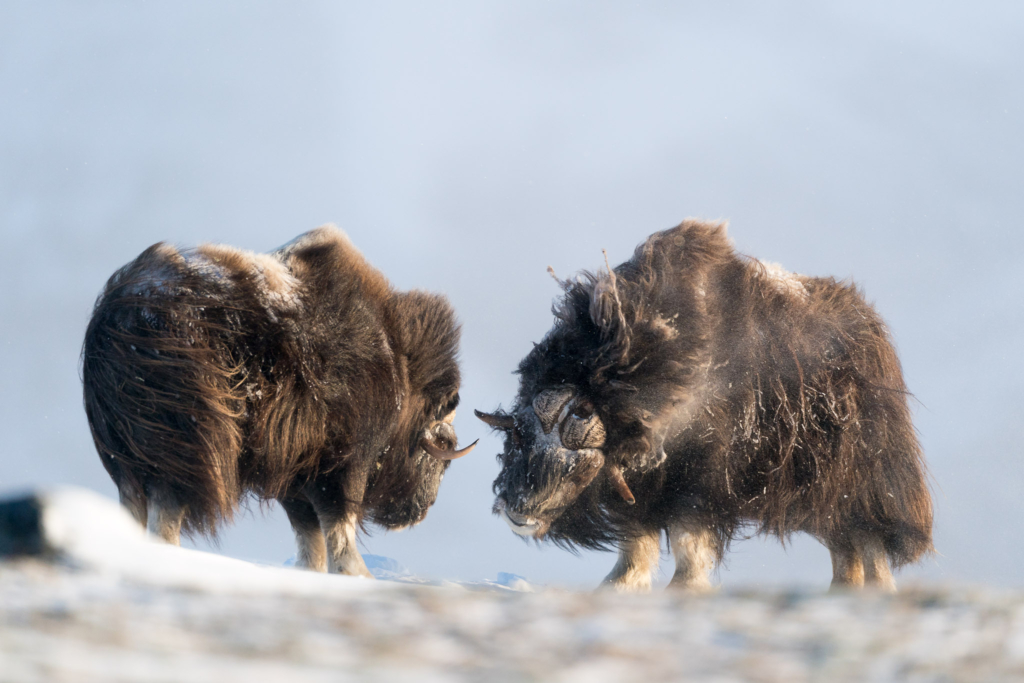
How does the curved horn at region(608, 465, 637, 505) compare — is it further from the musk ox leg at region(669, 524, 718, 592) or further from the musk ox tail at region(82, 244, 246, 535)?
the musk ox tail at region(82, 244, 246, 535)

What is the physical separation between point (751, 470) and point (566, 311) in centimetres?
92

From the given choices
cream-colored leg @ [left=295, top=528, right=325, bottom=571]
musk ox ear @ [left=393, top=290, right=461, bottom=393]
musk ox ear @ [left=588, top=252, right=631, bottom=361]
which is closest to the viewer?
musk ox ear @ [left=588, top=252, right=631, bottom=361]

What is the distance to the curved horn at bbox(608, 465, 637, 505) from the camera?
3148mm

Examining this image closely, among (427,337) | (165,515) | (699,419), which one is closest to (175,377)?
(165,515)

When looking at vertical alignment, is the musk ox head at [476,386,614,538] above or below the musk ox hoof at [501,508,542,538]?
above

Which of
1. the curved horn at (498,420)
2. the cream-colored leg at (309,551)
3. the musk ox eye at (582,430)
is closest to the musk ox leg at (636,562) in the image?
the musk ox eye at (582,430)

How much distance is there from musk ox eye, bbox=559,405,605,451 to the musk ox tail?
44.8 inches

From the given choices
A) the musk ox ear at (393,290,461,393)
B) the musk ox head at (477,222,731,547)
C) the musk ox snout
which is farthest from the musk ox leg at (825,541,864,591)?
the musk ox ear at (393,290,461,393)

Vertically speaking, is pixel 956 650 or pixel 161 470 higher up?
pixel 161 470

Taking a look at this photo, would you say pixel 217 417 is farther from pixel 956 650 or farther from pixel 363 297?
pixel 956 650

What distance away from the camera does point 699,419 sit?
Answer: 10.2 ft

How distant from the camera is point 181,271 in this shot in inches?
110

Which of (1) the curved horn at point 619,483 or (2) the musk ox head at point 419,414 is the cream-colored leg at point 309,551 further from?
(1) the curved horn at point 619,483

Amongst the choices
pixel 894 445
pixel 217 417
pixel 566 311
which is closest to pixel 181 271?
pixel 217 417
